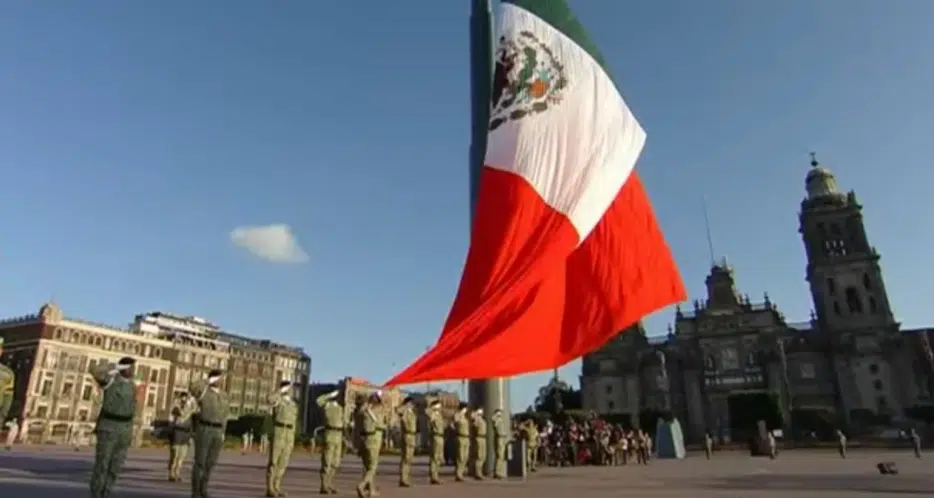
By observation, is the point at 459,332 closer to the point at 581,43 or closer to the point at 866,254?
the point at 581,43

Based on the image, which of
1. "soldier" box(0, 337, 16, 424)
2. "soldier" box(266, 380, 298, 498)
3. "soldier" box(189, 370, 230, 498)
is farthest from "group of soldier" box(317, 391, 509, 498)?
"soldier" box(0, 337, 16, 424)

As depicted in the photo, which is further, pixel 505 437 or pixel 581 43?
pixel 505 437

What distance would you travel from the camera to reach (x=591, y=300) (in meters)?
8.52

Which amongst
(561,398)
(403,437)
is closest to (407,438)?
(403,437)

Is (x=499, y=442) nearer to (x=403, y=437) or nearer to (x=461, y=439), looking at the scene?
(x=461, y=439)

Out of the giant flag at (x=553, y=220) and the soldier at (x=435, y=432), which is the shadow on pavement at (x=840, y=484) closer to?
the giant flag at (x=553, y=220)

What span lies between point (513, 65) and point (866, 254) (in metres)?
72.7

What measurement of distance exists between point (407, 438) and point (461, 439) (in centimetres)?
135

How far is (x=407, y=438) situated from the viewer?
12.4 meters

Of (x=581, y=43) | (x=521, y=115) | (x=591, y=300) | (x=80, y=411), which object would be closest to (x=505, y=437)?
(x=591, y=300)

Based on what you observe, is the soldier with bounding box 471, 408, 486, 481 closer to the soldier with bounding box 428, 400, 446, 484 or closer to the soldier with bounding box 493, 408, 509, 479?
the soldier with bounding box 493, 408, 509, 479

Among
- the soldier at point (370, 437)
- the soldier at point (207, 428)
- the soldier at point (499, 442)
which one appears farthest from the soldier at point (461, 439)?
the soldier at point (207, 428)

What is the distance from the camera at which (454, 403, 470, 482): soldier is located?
510 inches

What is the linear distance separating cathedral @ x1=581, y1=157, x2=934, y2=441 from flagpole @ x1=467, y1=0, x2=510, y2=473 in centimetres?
5576
